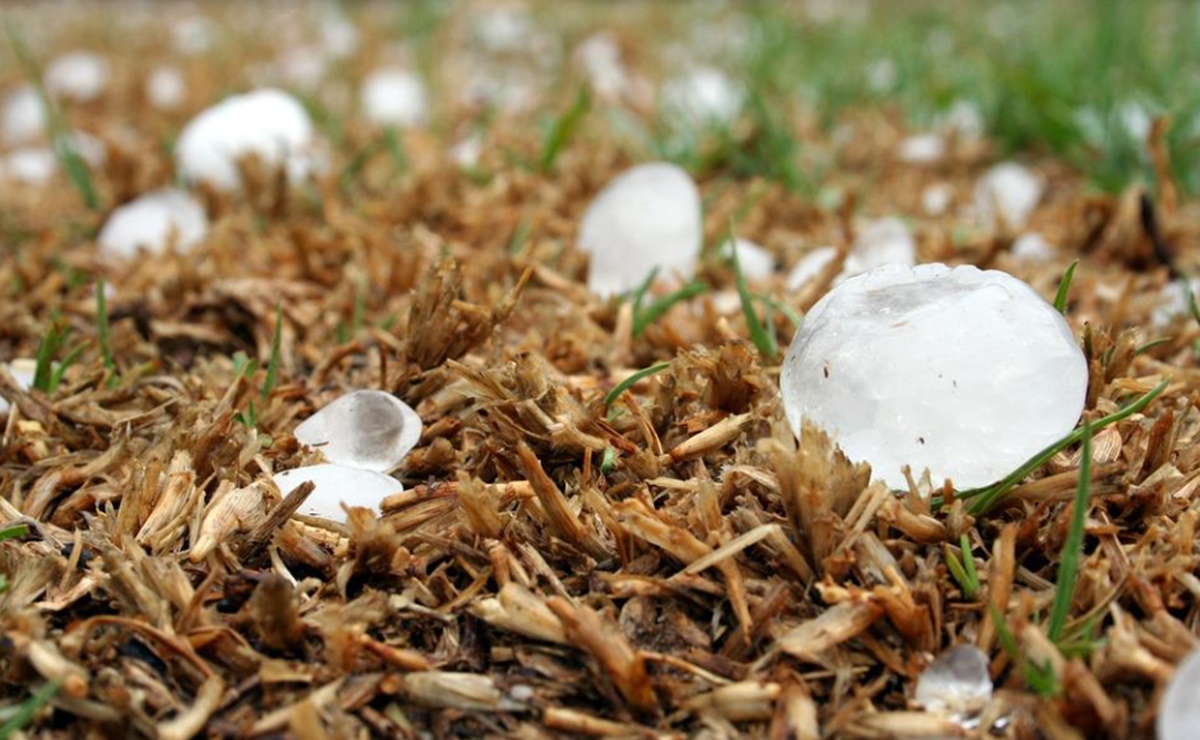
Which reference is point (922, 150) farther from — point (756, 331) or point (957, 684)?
point (957, 684)

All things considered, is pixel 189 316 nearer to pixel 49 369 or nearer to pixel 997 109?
pixel 49 369

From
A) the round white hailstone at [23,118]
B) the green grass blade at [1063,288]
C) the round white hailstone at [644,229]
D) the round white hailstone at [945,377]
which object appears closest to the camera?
the round white hailstone at [945,377]

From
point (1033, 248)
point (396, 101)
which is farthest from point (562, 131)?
point (396, 101)

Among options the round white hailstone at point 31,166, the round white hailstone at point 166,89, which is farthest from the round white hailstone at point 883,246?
the round white hailstone at point 166,89

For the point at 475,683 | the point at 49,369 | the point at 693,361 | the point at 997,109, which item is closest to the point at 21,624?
the point at 475,683

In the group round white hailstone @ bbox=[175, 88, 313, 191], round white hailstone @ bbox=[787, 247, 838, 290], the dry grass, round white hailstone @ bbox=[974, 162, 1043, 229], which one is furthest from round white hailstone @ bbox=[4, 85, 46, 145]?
round white hailstone @ bbox=[974, 162, 1043, 229]

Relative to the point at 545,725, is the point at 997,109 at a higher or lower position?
lower

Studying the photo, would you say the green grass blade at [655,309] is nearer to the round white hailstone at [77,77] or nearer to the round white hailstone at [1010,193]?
the round white hailstone at [1010,193]
